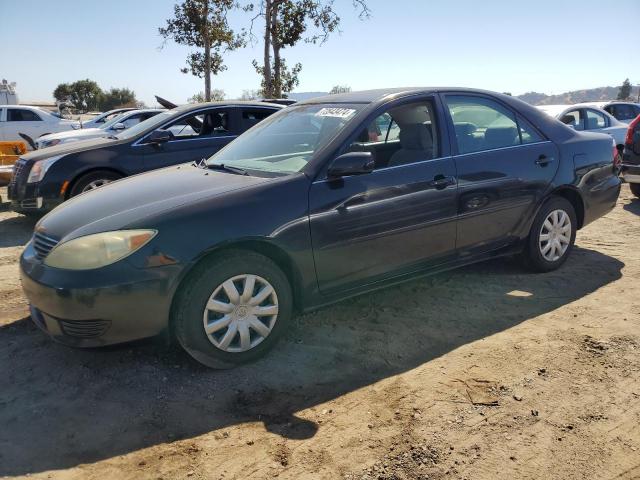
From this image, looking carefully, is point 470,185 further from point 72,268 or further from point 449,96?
point 72,268

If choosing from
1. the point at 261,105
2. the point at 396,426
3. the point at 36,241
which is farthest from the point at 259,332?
the point at 261,105

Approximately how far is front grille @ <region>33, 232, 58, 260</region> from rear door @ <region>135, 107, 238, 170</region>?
12.6 feet

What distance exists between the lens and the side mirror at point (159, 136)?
718cm

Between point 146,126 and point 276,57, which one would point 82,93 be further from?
point 146,126

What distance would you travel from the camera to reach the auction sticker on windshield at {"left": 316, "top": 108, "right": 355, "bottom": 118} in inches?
154

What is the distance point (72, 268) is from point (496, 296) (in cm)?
313

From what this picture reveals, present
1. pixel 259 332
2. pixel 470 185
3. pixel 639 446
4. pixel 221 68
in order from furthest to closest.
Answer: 1. pixel 221 68
2. pixel 470 185
3. pixel 259 332
4. pixel 639 446

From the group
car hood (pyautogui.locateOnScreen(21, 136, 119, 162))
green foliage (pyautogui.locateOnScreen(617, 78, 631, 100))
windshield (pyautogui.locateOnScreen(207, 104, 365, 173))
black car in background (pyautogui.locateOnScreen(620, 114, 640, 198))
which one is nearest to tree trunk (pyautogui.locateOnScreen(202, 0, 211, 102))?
car hood (pyautogui.locateOnScreen(21, 136, 119, 162))

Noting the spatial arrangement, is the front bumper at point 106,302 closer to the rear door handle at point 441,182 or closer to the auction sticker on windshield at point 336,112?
the auction sticker on windshield at point 336,112

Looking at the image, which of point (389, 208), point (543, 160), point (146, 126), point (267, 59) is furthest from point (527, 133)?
point (267, 59)

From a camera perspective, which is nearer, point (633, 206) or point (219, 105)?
point (219, 105)

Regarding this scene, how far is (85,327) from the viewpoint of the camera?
300 cm

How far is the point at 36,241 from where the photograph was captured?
348cm

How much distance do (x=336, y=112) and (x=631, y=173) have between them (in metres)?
6.25
